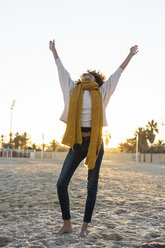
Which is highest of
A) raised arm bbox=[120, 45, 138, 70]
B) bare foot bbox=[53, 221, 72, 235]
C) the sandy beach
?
raised arm bbox=[120, 45, 138, 70]

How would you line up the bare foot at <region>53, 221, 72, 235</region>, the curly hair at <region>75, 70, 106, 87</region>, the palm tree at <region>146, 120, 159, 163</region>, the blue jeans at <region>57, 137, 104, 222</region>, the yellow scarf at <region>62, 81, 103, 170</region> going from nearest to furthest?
the yellow scarf at <region>62, 81, 103, 170</region> < the blue jeans at <region>57, 137, 104, 222</region> < the bare foot at <region>53, 221, 72, 235</region> < the curly hair at <region>75, 70, 106, 87</region> < the palm tree at <region>146, 120, 159, 163</region>

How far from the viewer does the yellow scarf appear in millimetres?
2908

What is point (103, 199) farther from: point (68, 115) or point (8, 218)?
point (68, 115)

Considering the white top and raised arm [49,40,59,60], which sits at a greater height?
raised arm [49,40,59,60]

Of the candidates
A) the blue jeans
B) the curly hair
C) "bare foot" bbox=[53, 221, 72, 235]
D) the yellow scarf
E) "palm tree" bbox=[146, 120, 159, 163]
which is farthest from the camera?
"palm tree" bbox=[146, 120, 159, 163]

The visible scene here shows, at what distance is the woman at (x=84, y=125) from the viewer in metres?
2.93

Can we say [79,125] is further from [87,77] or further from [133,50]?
[133,50]

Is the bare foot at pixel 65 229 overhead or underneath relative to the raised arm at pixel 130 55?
underneath

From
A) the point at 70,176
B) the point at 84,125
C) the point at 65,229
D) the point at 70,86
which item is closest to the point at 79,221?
the point at 65,229

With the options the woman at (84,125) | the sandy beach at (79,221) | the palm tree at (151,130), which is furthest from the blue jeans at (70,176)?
the palm tree at (151,130)

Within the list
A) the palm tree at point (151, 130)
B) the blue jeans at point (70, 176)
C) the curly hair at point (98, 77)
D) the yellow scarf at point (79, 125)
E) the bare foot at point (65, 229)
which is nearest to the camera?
the yellow scarf at point (79, 125)

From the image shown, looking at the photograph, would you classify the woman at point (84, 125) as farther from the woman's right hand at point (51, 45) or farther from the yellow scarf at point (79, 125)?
the woman's right hand at point (51, 45)

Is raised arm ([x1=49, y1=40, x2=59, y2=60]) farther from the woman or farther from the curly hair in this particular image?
the curly hair

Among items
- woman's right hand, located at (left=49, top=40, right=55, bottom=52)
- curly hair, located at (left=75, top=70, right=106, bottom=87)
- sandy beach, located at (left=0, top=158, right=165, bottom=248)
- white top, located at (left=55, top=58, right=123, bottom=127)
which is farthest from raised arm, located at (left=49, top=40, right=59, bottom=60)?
sandy beach, located at (left=0, top=158, right=165, bottom=248)
